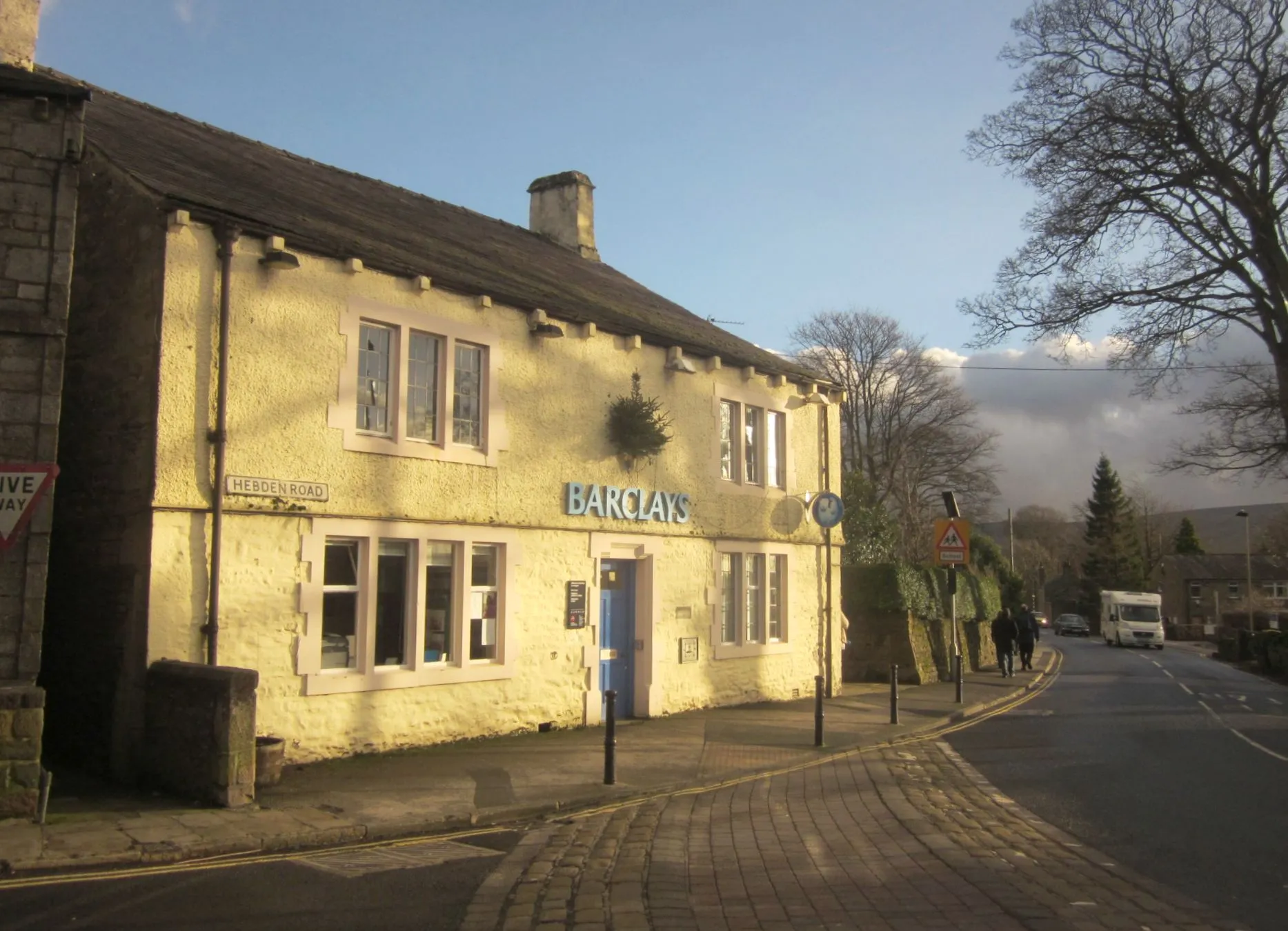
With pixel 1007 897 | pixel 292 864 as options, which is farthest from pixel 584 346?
pixel 1007 897

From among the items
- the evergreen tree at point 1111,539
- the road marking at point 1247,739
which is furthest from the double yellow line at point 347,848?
the evergreen tree at point 1111,539

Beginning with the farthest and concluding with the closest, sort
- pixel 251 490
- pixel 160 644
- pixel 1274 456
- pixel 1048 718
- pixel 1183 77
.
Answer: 1. pixel 1274 456
2. pixel 1183 77
3. pixel 1048 718
4. pixel 251 490
5. pixel 160 644

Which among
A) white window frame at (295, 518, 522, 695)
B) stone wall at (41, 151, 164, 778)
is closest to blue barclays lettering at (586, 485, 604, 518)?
white window frame at (295, 518, 522, 695)

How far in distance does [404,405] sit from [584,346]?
339cm

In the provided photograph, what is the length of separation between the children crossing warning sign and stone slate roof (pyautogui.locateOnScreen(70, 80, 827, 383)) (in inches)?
→ 142

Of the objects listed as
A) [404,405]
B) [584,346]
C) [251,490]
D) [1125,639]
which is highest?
[584,346]

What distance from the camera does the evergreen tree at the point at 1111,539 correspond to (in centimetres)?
8362

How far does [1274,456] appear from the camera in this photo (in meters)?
21.1

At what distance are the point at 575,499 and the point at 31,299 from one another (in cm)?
721

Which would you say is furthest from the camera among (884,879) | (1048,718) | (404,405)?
(1048,718)

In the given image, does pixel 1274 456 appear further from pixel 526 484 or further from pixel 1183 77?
pixel 526 484

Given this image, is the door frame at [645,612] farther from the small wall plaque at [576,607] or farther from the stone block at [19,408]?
the stone block at [19,408]

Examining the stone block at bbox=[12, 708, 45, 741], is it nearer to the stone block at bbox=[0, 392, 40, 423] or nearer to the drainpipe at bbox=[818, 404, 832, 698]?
the stone block at bbox=[0, 392, 40, 423]

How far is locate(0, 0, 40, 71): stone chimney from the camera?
12320 mm
